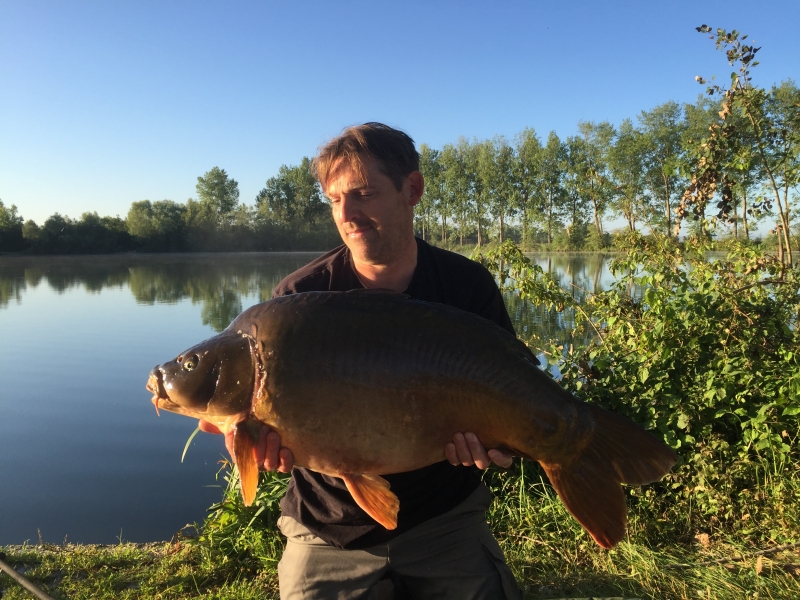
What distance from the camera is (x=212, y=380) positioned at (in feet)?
5.97

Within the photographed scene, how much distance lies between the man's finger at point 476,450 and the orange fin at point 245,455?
2.23ft

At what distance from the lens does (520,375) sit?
5.79ft

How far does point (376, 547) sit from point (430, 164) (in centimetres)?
4293

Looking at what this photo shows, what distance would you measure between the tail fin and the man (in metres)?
0.45

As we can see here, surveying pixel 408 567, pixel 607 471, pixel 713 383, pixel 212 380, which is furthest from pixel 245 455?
pixel 713 383

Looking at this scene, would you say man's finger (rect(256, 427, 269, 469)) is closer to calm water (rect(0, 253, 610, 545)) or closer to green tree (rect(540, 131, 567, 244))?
calm water (rect(0, 253, 610, 545))

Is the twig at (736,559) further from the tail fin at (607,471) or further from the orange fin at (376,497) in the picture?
the orange fin at (376,497)

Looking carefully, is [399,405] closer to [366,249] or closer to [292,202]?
[366,249]

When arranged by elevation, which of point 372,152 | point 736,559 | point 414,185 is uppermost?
point 372,152

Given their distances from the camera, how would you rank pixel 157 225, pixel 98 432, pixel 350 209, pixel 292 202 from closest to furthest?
pixel 350 209 → pixel 98 432 → pixel 157 225 → pixel 292 202

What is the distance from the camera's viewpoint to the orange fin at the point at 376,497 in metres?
1.79

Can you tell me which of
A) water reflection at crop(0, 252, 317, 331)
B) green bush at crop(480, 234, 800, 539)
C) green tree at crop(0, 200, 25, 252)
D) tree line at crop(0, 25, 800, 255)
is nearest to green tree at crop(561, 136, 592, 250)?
tree line at crop(0, 25, 800, 255)

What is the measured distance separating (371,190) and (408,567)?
1487mm

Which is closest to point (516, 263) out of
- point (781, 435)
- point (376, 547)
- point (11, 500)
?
point (781, 435)
